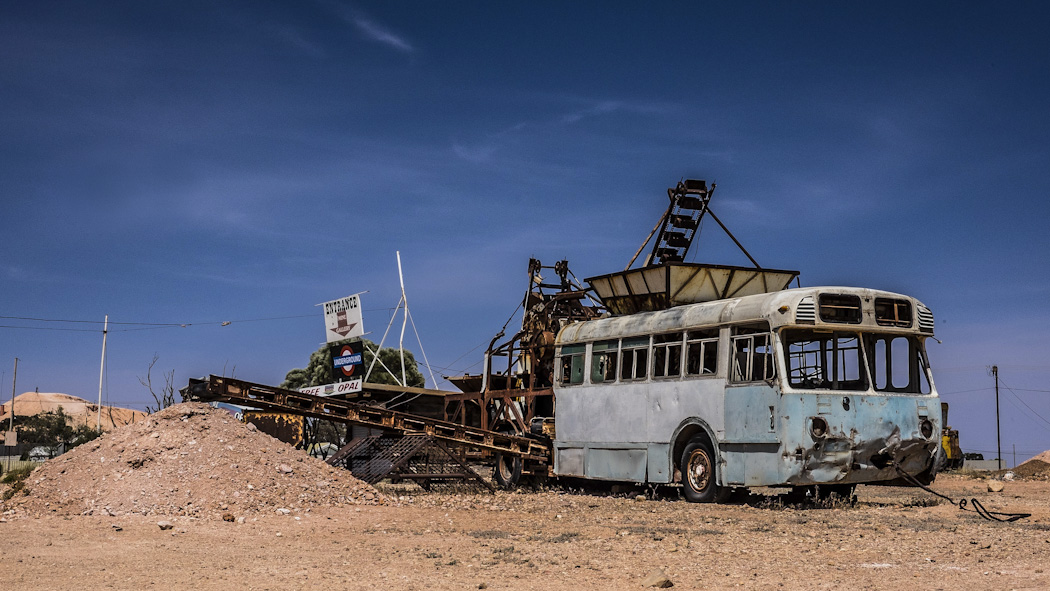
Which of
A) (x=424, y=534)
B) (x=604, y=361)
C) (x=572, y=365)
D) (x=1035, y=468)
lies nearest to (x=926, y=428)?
(x=604, y=361)

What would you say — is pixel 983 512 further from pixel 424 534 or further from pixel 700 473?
pixel 424 534

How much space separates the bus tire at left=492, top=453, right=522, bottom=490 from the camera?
2180cm


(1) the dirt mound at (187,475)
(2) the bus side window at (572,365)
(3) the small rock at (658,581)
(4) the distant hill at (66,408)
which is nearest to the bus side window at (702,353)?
(2) the bus side window at (572,365)

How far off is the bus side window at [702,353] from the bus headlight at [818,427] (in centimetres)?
202

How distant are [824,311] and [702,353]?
2.27 meters

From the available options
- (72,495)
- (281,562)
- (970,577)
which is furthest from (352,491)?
(970,577)

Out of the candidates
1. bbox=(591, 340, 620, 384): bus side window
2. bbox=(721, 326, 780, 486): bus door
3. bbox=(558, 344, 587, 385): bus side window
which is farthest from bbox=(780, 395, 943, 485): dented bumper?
bbox=(558, 344, 587, 385): bus side window

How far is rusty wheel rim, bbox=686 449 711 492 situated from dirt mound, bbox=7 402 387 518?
491 cm

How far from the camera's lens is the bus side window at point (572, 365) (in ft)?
65.6

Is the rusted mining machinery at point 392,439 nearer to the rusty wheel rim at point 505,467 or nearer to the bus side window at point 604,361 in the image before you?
the rusty wheel rim at point 505,467

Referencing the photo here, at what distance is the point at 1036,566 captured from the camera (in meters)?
9.13

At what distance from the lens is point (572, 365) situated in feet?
66.5

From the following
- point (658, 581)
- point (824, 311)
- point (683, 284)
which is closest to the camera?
point (658, 581)

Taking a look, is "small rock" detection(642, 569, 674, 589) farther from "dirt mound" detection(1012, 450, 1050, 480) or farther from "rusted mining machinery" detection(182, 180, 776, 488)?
"dirt mound" detection(1012, 450, 1050, 480)
